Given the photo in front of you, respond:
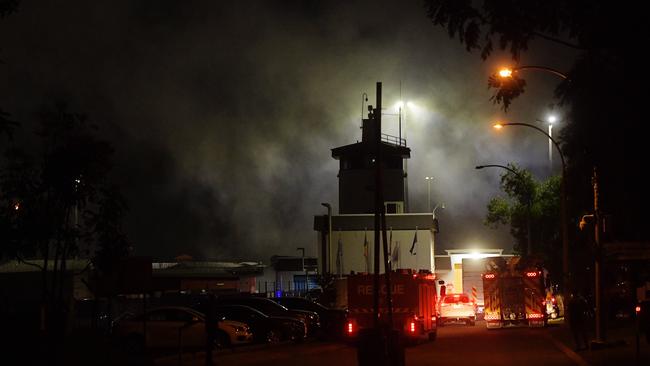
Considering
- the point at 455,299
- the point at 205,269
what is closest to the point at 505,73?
the point at 455,299

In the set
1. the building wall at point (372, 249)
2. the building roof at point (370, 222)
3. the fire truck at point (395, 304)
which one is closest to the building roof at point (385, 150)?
the building roof at point (370, 222)

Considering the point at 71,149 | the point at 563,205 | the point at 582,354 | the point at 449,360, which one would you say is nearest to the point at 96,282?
the point at 71,149

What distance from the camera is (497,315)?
126ft

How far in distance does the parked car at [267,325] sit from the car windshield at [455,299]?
1391 cm

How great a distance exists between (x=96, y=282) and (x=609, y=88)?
41.7 feet

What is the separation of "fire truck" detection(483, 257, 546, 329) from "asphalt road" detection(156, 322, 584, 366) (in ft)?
16.3

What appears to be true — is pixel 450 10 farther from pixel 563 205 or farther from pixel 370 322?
pixel 563 205

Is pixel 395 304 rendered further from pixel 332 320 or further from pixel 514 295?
pixel 514 295

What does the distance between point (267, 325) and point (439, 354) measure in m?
8.07

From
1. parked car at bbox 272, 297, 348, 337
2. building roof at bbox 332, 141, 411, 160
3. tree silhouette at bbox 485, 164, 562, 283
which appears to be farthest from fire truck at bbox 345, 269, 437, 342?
building roof at bbox 332, 141, 411, 160

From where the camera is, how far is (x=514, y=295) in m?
38.2

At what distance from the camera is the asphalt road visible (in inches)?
902

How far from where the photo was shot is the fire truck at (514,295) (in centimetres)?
3797

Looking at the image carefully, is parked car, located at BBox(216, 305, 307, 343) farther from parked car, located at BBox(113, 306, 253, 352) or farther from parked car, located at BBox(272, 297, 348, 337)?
parked car, located at BBox(113, 306, 253, 352)
